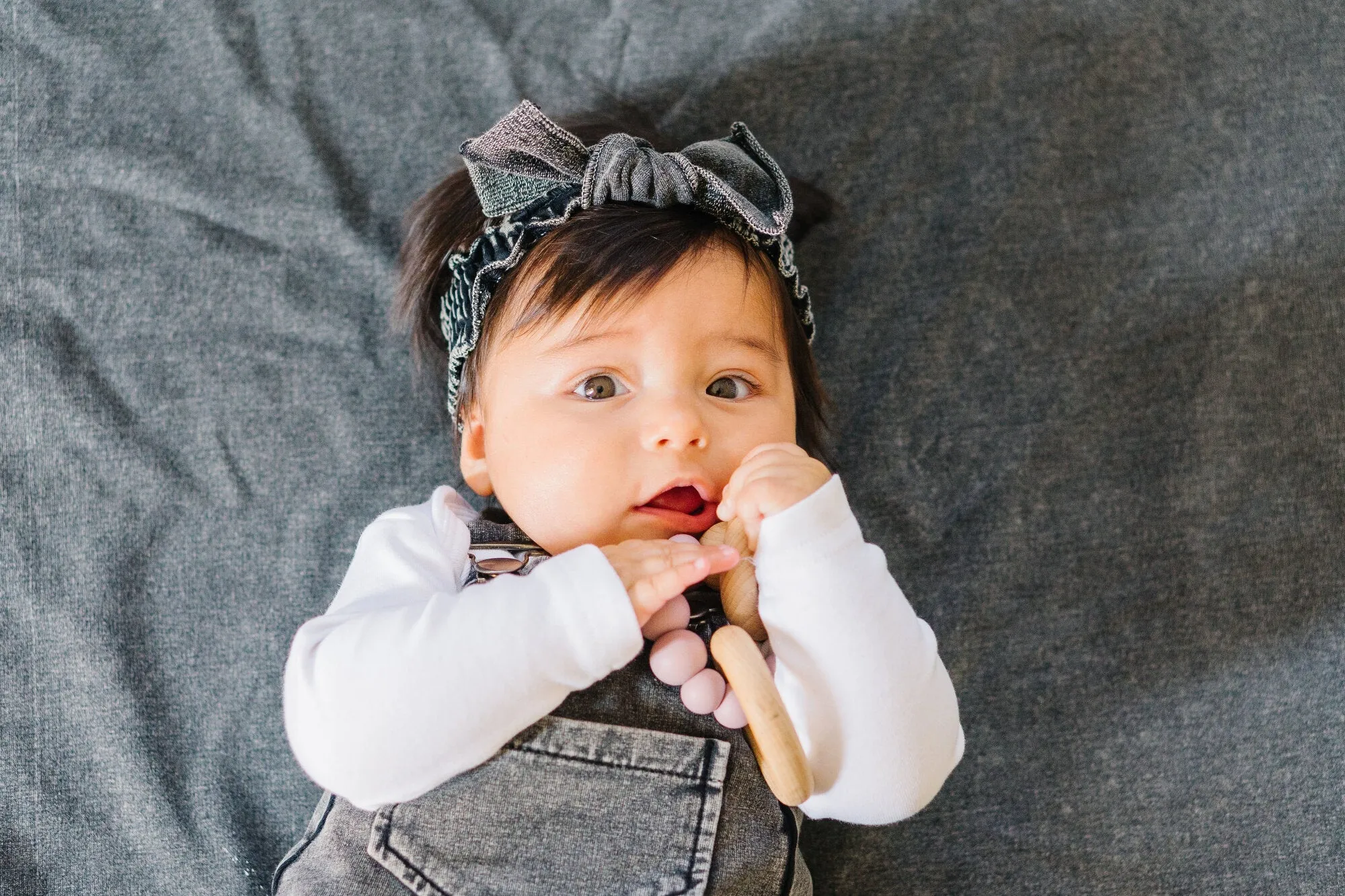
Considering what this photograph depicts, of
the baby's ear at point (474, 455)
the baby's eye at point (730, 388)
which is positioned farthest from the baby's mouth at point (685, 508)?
the baby's ear at point (474, 455)

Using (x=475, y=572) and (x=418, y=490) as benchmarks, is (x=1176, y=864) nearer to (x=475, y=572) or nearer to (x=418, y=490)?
(x=475, y=572)

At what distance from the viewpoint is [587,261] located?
3.16 ft

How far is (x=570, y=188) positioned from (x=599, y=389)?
0.21m

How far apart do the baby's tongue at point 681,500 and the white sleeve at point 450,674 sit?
0.13 metres

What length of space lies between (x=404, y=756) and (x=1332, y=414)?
1.15 m

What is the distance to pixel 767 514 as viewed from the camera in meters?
0.85

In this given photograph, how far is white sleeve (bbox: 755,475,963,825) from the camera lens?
84 cm

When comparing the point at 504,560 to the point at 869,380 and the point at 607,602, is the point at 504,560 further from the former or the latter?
the point at 869,380

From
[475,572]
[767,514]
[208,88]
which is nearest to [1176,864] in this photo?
[767,514]

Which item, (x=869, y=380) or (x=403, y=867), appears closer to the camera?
(x=403, y=867)

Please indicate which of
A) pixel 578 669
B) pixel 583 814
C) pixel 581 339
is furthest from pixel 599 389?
pixel 583 814

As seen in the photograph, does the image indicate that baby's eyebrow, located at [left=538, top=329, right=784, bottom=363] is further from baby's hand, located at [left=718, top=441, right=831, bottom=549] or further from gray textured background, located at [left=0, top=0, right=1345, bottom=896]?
gray textured background, located at [left=0, top=0, right=1345, bottom=896]

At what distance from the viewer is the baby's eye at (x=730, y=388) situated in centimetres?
99

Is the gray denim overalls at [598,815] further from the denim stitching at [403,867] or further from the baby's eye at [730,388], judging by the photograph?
the baby's eye at [730,388]
